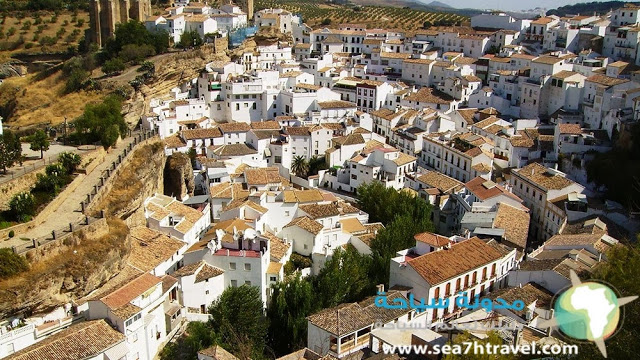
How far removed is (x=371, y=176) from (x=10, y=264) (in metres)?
18.4

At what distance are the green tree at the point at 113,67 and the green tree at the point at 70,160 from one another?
18.2m

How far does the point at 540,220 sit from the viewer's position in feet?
89.4

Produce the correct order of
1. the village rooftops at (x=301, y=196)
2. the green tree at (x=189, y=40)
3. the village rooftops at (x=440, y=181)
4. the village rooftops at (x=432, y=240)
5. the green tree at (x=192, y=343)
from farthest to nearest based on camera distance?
the green tree at (x=189, y=40), the village rooftops at (x=440, y=181), the village rooftops at (x=301, y=196), the village rooftops at (x=432, y=240), the green tree at (x=192, y=343)

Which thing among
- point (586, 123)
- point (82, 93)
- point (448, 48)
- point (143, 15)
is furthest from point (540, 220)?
point (143, 15)

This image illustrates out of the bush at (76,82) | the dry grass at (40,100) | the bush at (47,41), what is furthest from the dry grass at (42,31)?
the bush at (76,82)

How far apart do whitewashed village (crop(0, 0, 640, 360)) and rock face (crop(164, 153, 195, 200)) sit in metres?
0.17

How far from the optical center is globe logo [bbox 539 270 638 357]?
11.2m

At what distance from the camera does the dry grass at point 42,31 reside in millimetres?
53094

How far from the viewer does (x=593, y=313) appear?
37.3 ft

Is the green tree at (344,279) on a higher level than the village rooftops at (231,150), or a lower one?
lower

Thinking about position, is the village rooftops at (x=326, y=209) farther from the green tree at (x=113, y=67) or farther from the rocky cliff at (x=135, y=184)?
the green tree at (x=113, y=67)

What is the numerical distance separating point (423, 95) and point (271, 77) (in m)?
10.5

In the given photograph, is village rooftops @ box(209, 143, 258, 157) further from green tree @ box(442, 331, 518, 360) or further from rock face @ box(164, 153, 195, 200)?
green tree @ box(442, 331, 518, 360)

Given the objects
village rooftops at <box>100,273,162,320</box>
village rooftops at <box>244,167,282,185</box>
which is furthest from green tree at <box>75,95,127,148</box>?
village rooftops at <box>100,273,162,320</box>
